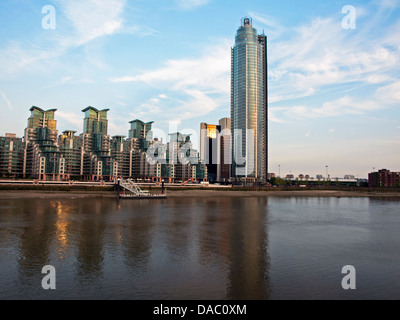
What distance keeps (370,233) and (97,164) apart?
15290 centimetres

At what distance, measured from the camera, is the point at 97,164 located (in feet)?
561

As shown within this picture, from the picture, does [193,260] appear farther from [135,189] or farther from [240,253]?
[135,189]

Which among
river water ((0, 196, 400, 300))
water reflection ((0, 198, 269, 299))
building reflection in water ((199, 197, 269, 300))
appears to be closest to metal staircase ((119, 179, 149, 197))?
water reflection ((0, 198, 269, 299))

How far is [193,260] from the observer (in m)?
27.4

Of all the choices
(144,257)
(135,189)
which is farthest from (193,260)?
(135,189)

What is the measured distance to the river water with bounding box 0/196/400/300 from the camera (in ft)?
66.1

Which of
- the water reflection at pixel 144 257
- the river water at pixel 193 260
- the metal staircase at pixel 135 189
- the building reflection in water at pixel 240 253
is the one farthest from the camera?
the metal staircase at pixel 135 189

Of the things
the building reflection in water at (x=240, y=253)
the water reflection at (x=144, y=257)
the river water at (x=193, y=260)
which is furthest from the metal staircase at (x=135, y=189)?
the building reflection in water at (x=240, y=253)

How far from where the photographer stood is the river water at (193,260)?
66.1 feet

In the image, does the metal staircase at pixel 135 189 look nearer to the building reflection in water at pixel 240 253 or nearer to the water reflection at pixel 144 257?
the water reflection at pixel 144 257

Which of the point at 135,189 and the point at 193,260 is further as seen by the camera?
the point at 135,189

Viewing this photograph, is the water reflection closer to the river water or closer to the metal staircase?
the river water

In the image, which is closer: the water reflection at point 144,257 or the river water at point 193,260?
the river water at point 193,260
